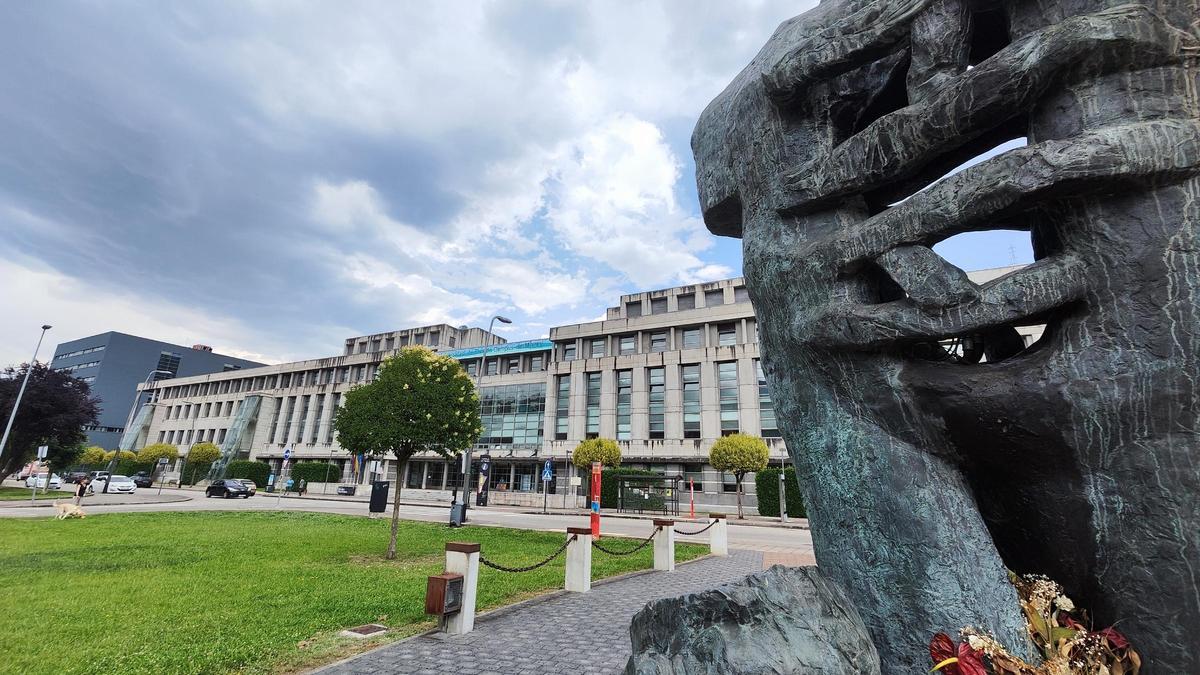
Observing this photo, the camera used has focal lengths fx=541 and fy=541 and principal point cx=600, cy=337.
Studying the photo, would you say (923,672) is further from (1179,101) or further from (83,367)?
(83,367)

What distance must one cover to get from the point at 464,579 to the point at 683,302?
38.8m

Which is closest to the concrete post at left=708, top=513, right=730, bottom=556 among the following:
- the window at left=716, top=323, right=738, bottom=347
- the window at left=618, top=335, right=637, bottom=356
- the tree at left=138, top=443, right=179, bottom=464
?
the window at left=716, top=323, right=738, bottom=347

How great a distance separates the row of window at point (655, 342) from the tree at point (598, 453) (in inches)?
358

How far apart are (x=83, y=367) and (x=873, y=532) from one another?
129232mm

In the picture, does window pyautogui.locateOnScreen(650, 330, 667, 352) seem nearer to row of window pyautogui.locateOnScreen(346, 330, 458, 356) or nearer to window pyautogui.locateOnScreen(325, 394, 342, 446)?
row of window pyautogui.locateOnScreen(346, 330, 458, 356)

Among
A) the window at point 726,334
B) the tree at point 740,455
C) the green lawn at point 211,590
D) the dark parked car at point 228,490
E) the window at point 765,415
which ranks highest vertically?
the window at point 726,334

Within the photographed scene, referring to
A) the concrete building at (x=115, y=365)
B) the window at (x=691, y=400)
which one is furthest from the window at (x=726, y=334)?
the concrete building at (x=115, y=365)

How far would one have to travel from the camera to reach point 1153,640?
2.59m

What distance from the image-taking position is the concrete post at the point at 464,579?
21.0ft

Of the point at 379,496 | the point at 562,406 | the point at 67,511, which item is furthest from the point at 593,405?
the point at 67,511

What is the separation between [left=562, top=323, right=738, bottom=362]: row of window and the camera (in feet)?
128

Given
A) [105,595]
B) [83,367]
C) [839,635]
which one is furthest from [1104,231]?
[83,367]

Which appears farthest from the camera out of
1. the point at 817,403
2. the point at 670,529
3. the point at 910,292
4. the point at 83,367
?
the point at 83,367

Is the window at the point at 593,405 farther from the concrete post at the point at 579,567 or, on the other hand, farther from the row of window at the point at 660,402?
the concrete post at the point at 579,567
